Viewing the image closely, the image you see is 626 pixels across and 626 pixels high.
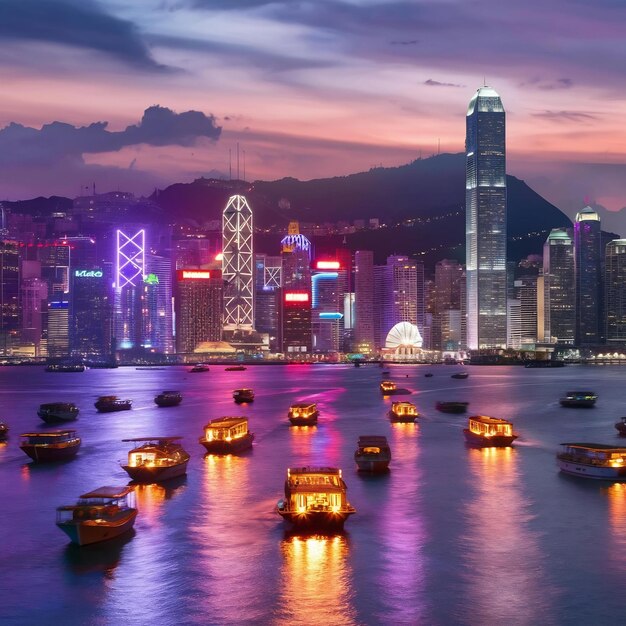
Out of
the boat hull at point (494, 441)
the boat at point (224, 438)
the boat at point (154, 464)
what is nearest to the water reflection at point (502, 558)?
the boat hull at point (494, 441)

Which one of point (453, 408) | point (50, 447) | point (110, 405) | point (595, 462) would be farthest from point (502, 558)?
point (110, 405)

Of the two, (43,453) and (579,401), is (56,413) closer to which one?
(43,453)

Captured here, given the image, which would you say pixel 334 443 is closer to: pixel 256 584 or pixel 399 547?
pixel 399 547

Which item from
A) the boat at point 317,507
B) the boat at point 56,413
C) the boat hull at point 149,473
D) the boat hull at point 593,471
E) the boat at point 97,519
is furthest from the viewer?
the boat at point 56,413

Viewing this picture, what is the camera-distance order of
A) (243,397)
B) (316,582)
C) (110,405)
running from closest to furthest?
(316,582)
(110,405)
(243,397)

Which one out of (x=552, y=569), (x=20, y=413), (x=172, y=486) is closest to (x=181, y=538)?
(x=172, y=486)

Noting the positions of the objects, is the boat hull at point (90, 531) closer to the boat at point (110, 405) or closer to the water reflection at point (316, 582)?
the water reflection at point (316, 582)

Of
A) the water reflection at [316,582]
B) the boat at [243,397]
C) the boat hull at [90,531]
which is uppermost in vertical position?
the boat at [243,397]
